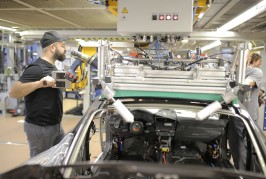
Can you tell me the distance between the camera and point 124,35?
2.54m

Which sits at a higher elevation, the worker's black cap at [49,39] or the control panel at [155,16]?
the control panel at [155,16]

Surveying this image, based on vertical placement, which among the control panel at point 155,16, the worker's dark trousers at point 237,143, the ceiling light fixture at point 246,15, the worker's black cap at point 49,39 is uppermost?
the ceiling light fixture at point 246,15

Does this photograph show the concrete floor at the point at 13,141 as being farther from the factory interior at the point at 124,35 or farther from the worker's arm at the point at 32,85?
the worker's arm at the point at 32,85

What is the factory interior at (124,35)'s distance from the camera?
7.30 ft

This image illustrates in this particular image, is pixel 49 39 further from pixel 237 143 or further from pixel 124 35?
pixel 237 143

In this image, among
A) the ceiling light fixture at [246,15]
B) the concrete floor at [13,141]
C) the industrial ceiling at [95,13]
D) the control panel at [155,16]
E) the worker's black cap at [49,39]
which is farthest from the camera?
the concrete floor at [13,141]

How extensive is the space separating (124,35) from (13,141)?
12.1 ft

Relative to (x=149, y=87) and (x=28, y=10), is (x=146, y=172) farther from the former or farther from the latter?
(x=28, y=10)

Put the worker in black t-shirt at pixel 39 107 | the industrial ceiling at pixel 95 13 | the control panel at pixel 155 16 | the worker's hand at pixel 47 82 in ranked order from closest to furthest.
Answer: the control panel at pixel 155 16 → the worker's hand at pixel 47 82 → the worker in black t-shirt at pixel 39 107 → the industrial ceiling at pixel 95 13

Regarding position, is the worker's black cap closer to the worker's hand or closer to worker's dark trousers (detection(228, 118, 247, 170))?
the worker's hand

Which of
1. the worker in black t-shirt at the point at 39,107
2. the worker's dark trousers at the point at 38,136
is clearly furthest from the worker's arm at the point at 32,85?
the worker's dark trousers at the point at 38,136

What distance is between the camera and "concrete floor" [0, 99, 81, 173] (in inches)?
155

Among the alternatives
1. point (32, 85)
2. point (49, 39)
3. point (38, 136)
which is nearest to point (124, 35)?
point (49, 39)

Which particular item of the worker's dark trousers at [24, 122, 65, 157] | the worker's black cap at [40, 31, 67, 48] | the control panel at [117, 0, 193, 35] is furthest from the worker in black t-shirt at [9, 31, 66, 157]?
the control panel at [117, 0, 193, 35]
